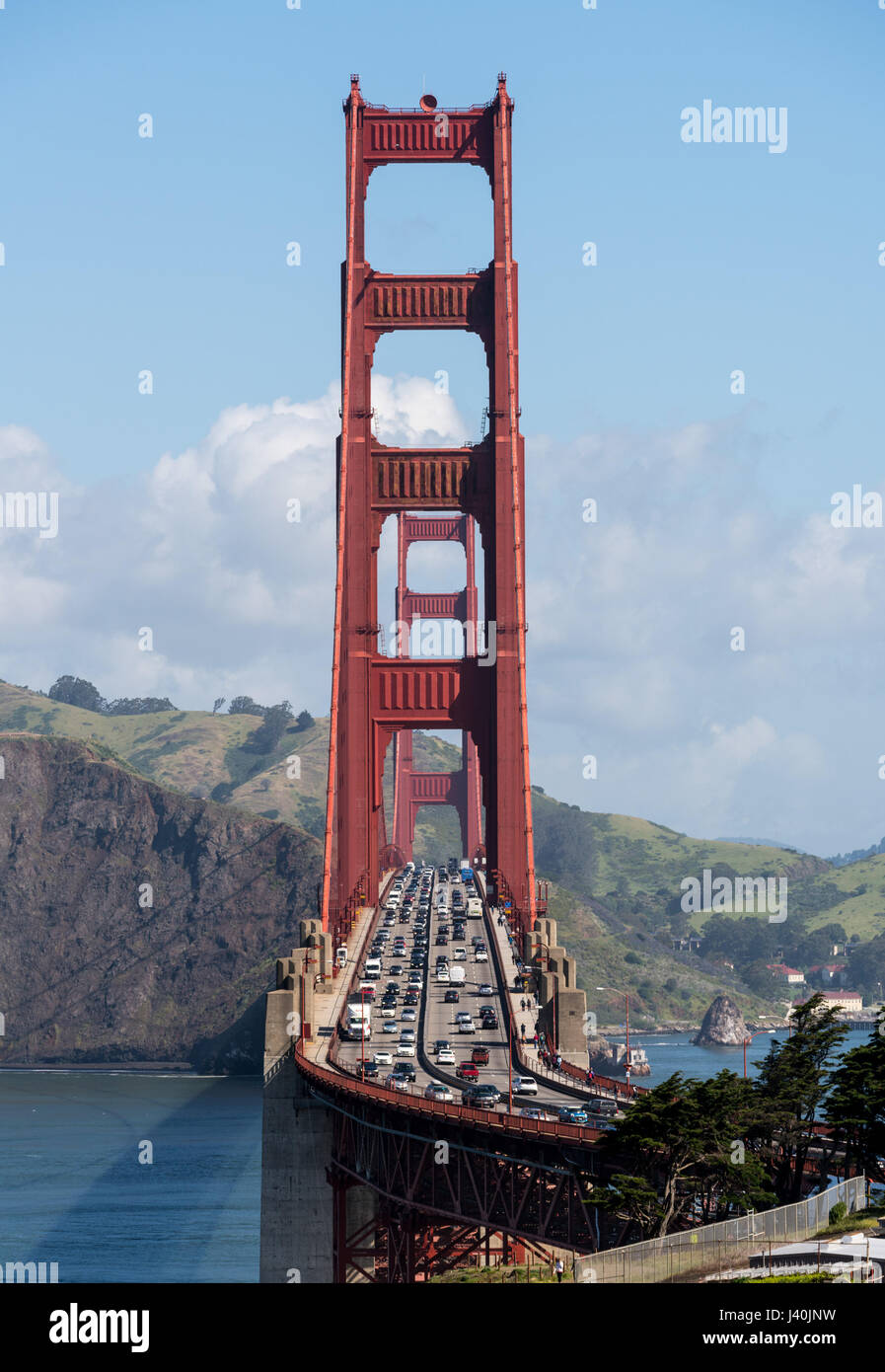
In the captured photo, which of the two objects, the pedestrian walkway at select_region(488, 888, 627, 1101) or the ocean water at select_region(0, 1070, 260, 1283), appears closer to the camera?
the pedestrian walkway at select_region(488, 888, 627, 1101)

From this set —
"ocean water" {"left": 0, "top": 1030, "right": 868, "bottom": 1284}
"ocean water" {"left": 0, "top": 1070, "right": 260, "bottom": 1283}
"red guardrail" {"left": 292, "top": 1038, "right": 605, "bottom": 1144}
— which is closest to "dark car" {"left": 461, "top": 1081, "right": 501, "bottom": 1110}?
"red guardrail" {"left": 292, "top": 1038, "right": 605, "bottom": 1144}

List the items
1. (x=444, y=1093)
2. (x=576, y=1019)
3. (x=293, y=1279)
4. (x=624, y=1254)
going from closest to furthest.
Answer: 1. (x=624, y=1254)
2. (x=444, y=1093)
3. (x=293, y=1279)
4. (x=576, y=1019)

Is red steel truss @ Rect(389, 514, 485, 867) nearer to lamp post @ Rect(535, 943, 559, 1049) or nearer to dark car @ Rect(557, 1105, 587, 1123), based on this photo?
lamp post @ Rect(535, 943, 559, 1049)

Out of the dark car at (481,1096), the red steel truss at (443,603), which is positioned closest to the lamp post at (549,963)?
the dark car at (481,1096)

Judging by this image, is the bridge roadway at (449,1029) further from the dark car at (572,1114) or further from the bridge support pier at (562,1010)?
the bridge support pier at (562,1010)
